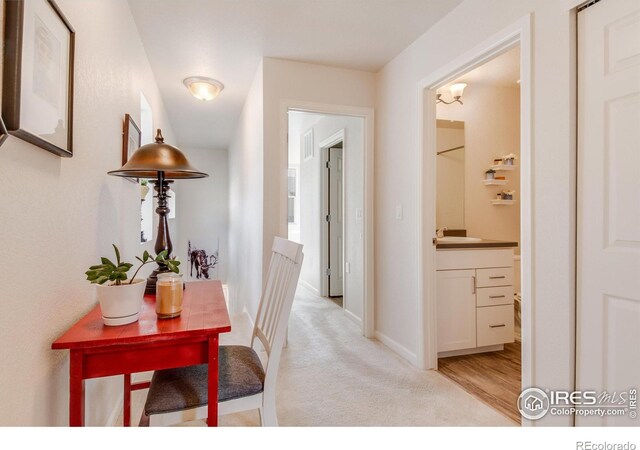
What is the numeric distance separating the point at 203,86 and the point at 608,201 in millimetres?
3273

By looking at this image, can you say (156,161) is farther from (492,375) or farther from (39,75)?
(492,375)

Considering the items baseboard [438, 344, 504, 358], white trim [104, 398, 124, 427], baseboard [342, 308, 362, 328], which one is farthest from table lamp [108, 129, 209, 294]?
baseboard [342, 308, 362, 328]

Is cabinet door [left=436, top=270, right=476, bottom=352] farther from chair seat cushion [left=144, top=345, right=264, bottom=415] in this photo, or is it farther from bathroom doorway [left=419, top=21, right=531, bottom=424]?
chair seat cushion [left=144, top=345, right=264, bottom=415]

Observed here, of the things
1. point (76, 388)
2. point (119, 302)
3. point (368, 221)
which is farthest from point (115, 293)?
point (368, 221)

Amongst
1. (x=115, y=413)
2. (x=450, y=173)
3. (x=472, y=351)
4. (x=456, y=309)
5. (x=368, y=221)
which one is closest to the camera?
(x=115, y=413)

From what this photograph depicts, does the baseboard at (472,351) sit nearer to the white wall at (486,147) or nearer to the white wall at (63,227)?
the white wall at (486,147)

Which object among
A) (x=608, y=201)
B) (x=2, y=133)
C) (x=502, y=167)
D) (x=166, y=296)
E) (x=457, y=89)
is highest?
(x=457, y=89)

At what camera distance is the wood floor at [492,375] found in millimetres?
1962

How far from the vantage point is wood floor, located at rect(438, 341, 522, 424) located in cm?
196

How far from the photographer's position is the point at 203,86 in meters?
3.27

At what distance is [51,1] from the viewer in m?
1.03

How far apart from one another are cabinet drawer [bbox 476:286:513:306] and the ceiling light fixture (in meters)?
3.10

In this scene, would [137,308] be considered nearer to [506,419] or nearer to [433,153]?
[506,419]
